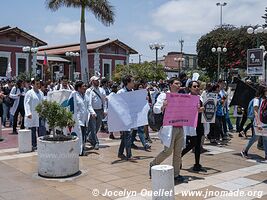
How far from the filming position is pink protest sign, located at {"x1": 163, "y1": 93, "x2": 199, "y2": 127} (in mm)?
6512

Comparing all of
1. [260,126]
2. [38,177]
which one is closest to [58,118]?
[38,177]

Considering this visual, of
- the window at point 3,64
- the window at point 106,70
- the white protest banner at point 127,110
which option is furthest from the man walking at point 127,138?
the window at point 106,70

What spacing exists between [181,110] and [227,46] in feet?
161

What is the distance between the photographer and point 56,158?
6.82 meters

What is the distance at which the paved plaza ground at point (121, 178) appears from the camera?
19.7ft

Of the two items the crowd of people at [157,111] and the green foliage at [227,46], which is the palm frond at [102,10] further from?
the green foliage at [227,46]

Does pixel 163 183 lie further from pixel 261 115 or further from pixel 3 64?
pixel 3 64

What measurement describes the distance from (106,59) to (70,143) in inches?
1623

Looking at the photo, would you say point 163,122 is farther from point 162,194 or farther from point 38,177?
point 38,177

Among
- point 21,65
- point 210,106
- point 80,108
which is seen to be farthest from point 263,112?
point 21,65

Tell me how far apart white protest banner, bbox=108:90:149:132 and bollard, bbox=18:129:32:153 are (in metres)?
2.05

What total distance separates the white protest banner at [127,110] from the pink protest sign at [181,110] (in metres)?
1.88

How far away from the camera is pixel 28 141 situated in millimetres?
9188

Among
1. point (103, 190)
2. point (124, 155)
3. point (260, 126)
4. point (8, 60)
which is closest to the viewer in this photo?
point (103, 190)
